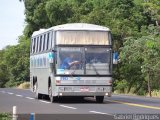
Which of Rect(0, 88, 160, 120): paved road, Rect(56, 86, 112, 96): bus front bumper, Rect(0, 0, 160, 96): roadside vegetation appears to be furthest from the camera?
Rect(0, 0, 160, 96): roadside vegetation

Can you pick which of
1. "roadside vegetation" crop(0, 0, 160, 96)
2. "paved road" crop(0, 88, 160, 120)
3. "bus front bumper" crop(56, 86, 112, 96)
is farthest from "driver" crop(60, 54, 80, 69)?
"roadside vegetation" crop(0, 0, 160, 96)

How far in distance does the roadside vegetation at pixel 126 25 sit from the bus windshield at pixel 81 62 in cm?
1116

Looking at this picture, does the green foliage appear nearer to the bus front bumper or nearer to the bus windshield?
the bus windshield

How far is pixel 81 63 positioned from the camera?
88.4 ft

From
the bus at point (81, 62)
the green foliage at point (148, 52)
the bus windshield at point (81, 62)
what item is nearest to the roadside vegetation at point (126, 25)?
the green foliage at point (148, 52)

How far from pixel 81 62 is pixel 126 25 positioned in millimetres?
22481

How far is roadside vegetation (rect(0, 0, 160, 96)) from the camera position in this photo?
1564 inches

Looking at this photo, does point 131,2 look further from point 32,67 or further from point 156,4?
point 32,67

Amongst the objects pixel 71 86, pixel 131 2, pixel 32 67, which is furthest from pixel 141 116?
pixel 131 2

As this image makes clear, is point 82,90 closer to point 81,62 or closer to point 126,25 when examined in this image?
point 81,62

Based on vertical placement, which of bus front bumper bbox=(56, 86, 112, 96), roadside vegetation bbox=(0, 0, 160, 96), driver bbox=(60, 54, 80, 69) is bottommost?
bus front bumper bbox=(56, 86, 112, 96)

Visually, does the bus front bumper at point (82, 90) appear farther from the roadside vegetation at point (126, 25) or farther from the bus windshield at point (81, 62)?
the roadside vegetation at point (126, 25)

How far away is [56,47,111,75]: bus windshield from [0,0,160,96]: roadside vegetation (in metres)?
11.2

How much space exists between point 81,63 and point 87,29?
1.89 m
